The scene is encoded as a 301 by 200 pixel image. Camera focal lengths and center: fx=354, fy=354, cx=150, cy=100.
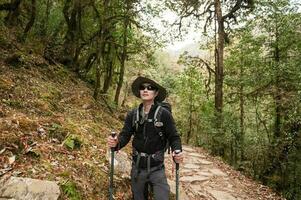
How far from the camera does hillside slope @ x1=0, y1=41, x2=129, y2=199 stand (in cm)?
518

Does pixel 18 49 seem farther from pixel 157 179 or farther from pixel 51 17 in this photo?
pixel 157 179

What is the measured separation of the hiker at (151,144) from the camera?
4.24 metres

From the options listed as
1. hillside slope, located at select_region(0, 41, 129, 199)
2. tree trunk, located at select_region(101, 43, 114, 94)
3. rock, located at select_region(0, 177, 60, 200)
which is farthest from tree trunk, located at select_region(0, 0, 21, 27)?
rock, located at select_region(0, 177, 60, 200)

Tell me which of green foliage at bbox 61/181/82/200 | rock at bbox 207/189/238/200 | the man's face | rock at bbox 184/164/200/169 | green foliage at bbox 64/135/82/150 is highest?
the man's face

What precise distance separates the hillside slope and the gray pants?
1.01 m

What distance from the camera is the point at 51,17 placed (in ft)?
50.1

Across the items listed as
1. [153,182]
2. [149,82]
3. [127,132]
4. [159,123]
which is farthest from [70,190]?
[149,82]

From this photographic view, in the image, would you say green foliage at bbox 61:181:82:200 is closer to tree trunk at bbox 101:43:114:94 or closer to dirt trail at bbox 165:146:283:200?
dirt trail at bbox 165:146:283:200

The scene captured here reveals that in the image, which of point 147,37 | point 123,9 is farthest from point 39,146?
point 147,37

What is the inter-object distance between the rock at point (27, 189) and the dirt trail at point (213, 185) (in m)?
2.66

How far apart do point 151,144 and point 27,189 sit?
1.72m

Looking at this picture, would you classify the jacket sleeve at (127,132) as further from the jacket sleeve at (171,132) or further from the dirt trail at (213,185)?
the dirt trail at (213,185)

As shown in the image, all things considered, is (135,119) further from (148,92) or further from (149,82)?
(149,82)

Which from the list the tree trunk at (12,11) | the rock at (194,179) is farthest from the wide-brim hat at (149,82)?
the tree trunk at (12,11)
